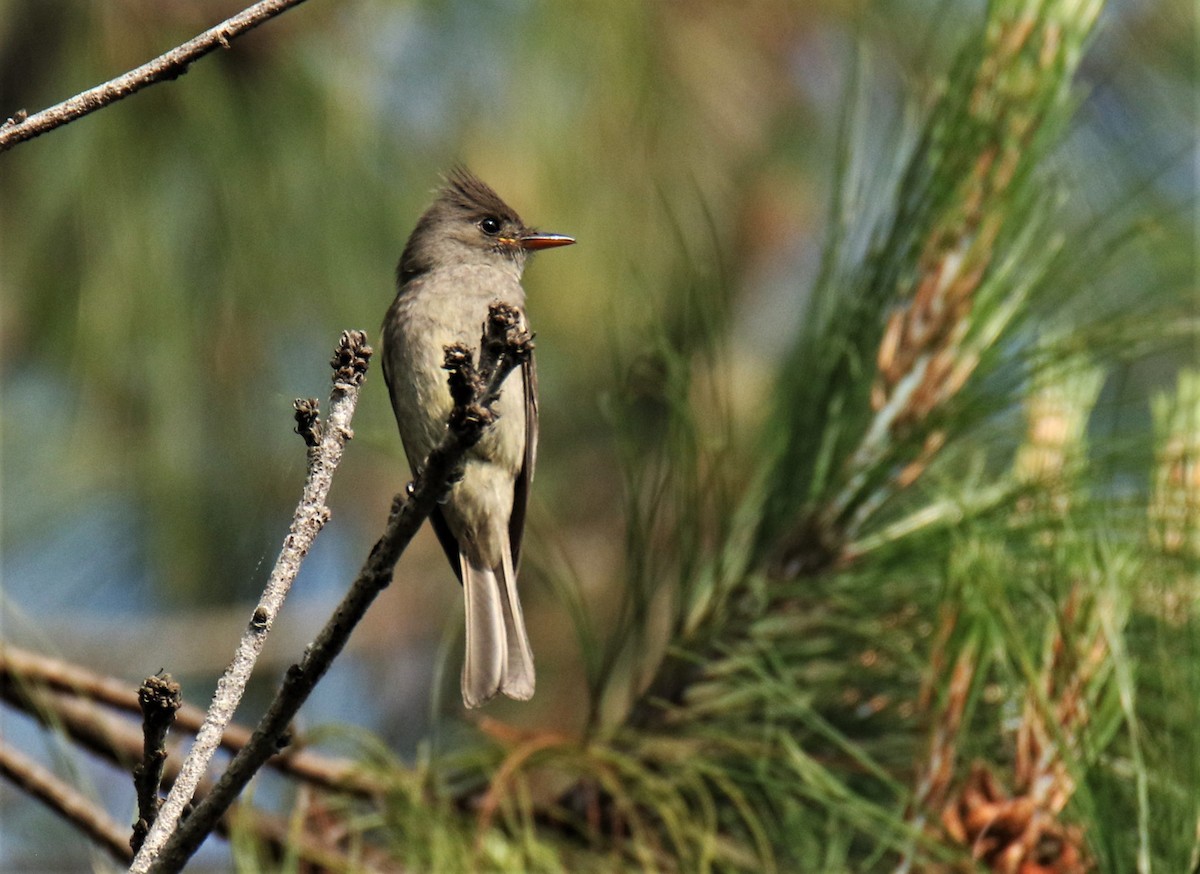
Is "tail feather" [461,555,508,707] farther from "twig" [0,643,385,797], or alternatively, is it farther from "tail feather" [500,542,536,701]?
"twig" [0,643,385,797]

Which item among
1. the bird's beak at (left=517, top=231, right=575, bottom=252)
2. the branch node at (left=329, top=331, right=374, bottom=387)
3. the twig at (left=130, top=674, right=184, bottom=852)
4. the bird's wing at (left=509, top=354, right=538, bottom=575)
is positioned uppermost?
the bird's beak at (left=517, top=231, right=575, bottom=252)

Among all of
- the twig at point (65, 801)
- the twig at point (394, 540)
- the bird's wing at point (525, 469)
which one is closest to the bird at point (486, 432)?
the bird's wing at point (525, 469)

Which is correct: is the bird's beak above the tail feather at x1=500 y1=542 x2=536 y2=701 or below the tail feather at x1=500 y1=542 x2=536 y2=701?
above

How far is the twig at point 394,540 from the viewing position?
1287mm

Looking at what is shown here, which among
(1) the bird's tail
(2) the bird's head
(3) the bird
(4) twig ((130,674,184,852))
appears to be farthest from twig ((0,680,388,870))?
(2) the bird's head

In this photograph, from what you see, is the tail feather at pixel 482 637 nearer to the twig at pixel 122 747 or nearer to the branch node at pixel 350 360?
the twig at pixel 122 747

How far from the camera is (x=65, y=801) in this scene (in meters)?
2.04

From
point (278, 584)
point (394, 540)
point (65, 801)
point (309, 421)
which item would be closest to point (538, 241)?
point (65, 801)

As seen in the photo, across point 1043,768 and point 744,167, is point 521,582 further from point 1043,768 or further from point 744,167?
point 1043,768

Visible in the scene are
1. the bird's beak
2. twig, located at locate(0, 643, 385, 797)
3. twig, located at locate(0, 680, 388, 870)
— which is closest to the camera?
twig, located at locate(0, 680, 388, 870)

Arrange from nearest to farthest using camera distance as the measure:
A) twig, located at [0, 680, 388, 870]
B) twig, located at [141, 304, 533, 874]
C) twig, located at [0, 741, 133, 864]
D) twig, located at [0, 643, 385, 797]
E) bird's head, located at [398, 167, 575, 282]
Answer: twig, located at [141, 304, 533, 874]
twig, located at [0, 741, 133, 864]
twig, located at [0, 680, 388, 870]
twig, located at [0, 643, 385, 797]
bird's head, located at [398, 167, 575, 282]

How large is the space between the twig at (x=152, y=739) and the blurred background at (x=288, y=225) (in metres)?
1.27

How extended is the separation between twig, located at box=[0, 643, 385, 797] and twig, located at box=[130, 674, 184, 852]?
95 cm

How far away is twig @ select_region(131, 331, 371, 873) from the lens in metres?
1.18
